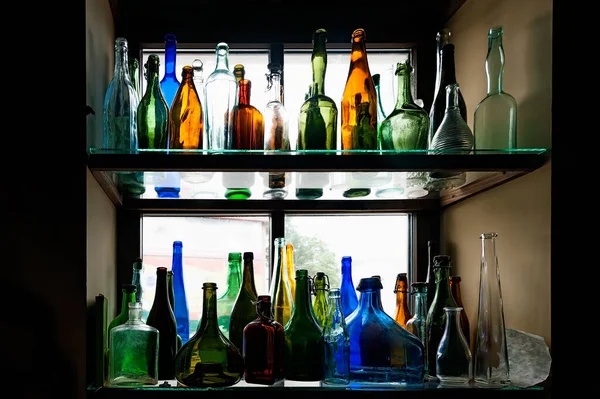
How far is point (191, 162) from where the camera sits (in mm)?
1099

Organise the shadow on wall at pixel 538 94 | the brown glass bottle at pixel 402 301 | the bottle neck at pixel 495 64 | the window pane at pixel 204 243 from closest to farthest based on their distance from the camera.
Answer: the shadow on wall at pixel 538 94 < the bottle neck at pixel 495 64 < the brown glass bottle at pixel 402 301 < the window pane at pixel 204 243

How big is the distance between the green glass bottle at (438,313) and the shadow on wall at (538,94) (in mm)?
312

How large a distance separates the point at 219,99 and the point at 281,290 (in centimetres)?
47

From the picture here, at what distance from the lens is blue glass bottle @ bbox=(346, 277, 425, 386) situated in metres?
1.09

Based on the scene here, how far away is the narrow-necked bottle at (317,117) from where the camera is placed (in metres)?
1.24

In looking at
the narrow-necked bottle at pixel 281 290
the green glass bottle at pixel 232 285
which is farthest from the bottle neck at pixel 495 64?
the green glass bottle at pixel 232 285

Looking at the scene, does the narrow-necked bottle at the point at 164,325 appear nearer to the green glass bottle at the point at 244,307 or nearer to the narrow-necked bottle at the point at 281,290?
the green glass bottle at the point at 244,307

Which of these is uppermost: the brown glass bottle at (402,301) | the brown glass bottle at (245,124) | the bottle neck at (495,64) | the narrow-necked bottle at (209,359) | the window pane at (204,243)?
the bottle neck at (495,64)
